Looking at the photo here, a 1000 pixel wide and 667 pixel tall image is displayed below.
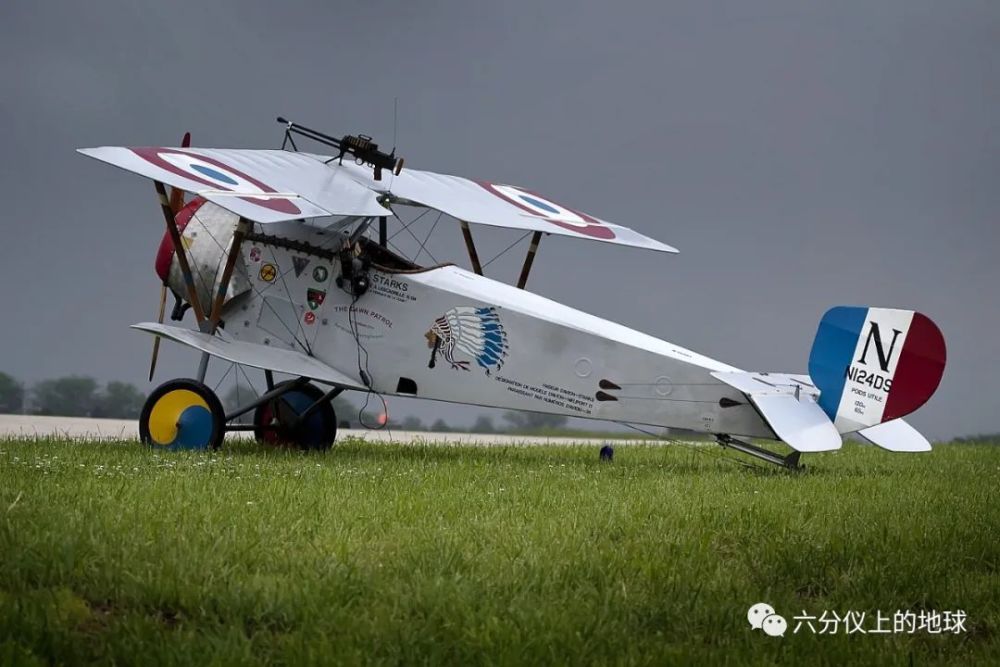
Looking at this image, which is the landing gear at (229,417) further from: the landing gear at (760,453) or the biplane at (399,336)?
the landing gear at (760,453)

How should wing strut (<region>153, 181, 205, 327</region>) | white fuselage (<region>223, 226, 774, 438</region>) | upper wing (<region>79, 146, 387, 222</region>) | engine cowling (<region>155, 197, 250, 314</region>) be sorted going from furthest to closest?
engine cowling (<region>155, 197, 250, 314</region>) → wing strut (<region>153, 181, 205, 327</region>) → white fuselage (<region>223, 226, 774, 438</region>) → upper wing (<region>79, 146, 387, 222</region>)

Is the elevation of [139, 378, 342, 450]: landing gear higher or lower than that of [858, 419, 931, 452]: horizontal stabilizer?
lower

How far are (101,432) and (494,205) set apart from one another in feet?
18.8

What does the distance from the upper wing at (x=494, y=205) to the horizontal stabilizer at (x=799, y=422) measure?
3.53m

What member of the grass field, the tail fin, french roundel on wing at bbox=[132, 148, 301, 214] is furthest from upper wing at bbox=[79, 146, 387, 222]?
the tail fin

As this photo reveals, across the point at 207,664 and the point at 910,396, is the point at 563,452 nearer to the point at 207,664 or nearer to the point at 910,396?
the point at 910,396

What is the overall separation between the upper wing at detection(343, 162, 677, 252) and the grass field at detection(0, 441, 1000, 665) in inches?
154

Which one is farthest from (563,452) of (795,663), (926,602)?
(795,663)

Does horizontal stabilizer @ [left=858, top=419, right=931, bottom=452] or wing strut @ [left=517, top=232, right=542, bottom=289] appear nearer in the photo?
horizontal stabilizer @ [left=858, top=419, right=931, bottom=452]

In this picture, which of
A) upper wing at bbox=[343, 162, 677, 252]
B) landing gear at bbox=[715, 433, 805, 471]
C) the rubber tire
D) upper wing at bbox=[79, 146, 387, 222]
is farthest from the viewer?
the rubber tire

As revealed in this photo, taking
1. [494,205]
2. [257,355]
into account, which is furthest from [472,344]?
[494,205]

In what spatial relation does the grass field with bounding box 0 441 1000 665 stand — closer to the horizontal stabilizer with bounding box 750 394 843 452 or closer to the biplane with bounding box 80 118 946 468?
the horizontal stabilizer with bounding box 750 394 843 452

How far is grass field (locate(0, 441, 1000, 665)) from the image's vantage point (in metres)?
4.55

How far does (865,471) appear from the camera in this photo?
458 inches
